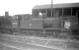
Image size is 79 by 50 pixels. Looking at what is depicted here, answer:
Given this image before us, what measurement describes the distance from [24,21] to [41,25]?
1.79 meters

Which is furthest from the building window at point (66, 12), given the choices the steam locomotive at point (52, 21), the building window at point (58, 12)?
the building window at point (58, 12)

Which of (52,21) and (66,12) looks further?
(52,21)

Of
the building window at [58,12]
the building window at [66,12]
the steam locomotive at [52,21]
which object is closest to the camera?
the steam locomotive at [52,21]

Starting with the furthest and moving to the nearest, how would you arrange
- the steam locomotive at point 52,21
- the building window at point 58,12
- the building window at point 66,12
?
the building window at point 58,12, the building window at point 66,12, the steam locomotive at point 52,21

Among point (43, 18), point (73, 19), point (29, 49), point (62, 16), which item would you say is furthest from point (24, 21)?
point (29, 49)

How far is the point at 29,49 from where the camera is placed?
4.40 m

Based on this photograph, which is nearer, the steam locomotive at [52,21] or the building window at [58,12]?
the steam locomotive at [52,21]

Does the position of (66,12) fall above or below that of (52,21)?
above

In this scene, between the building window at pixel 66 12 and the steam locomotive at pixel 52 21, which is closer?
the steam locomotive at pixel 52 21

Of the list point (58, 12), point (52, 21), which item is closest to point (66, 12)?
point (58, 12)

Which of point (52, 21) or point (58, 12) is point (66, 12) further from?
point (52, 21)

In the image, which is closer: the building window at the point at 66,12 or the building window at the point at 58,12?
the building window at the point at 66,12

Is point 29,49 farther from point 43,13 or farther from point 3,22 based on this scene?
point 3,22

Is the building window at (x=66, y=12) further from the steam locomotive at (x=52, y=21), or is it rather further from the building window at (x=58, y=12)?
the building window at (x=58, y=12)
